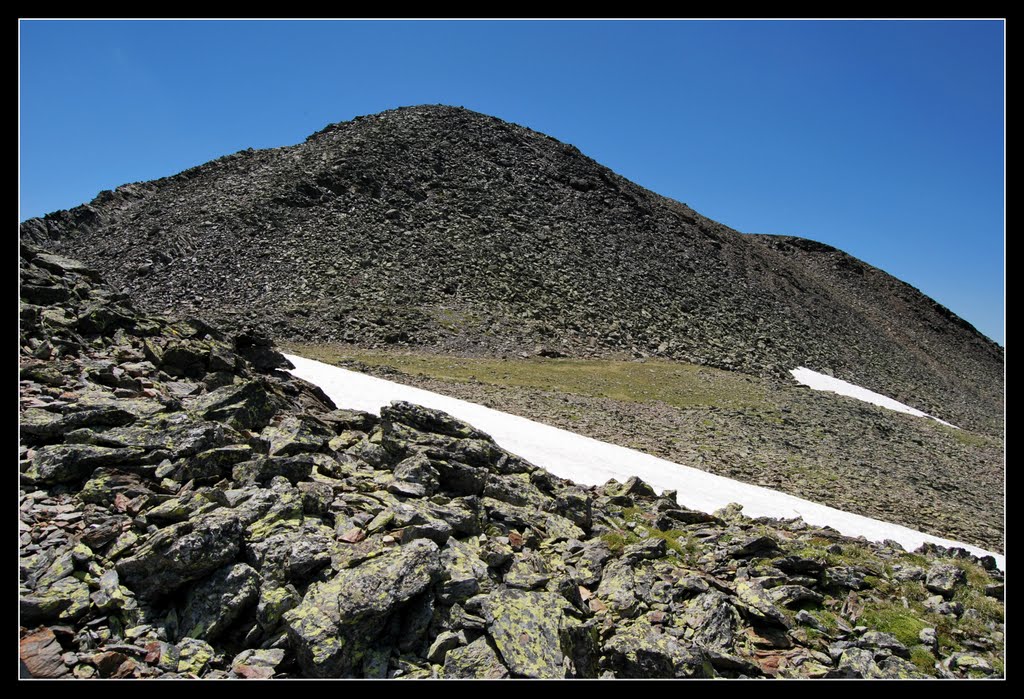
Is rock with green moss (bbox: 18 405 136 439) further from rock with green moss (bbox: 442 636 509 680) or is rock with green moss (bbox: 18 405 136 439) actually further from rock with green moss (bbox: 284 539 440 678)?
rock with green moss (bbox: 442 636 509 680)

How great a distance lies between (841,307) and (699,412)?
2800 inches

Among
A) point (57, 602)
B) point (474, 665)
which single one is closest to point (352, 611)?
point (474, 665)

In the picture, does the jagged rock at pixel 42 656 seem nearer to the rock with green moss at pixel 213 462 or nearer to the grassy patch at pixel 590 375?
the rock with green moss at pixel 213 462

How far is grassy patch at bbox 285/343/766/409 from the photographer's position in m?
38.6

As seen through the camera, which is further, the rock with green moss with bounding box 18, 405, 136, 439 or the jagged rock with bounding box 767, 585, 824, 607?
the rock with green moss with bounding box 18, 405, 136, 439

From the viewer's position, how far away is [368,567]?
7.32 meters

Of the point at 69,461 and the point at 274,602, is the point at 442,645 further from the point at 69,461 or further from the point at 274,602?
the point at 69,461

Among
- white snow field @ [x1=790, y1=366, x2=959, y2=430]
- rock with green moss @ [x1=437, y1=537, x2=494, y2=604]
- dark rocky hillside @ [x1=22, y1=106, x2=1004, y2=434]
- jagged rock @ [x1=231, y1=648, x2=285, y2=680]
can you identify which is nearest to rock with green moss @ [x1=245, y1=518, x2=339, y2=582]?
jagged rock @ [x1=231, y1=648, x2=285, y2=680]

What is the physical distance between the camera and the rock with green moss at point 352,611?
20.1ft

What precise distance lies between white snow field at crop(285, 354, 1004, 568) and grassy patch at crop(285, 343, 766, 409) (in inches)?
495

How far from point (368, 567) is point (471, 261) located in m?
63.1

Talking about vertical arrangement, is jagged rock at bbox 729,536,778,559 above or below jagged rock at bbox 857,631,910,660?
above

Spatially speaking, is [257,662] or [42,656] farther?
[257,662]
